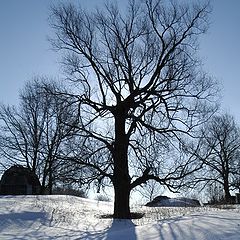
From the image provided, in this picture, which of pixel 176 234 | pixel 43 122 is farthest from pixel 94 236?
pixel 43 122

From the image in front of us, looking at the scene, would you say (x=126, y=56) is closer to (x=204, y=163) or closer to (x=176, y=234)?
(x=204, y=163)

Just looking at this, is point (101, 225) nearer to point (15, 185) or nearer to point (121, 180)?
point (121, 180)

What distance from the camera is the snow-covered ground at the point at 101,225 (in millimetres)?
11219

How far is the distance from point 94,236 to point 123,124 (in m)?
8.14

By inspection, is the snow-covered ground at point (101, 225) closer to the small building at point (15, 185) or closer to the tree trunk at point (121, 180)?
the tree trunk at point (121, 180)

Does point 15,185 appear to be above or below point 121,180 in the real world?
above

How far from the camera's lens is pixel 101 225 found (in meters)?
16.6

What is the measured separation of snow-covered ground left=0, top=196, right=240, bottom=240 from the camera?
1122cm

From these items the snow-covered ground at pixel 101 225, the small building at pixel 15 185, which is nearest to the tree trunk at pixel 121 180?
the snow-covered ground at pixel 101 225

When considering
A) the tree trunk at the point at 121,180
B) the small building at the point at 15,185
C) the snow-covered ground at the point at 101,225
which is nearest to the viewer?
the snow-covered ground at the point at 101,225

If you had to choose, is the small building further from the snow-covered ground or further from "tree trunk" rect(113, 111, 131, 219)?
"tree trunk" rect(113, 111, 131, 219)

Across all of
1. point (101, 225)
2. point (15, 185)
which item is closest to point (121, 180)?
point (101, 225)

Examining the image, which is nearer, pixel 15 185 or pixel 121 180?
pixel 121 180

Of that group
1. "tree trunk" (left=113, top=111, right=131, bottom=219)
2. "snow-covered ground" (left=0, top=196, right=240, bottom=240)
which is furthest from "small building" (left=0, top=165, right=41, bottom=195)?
"tree trunk" (left=113, top=111, right=131, bottom=219)
